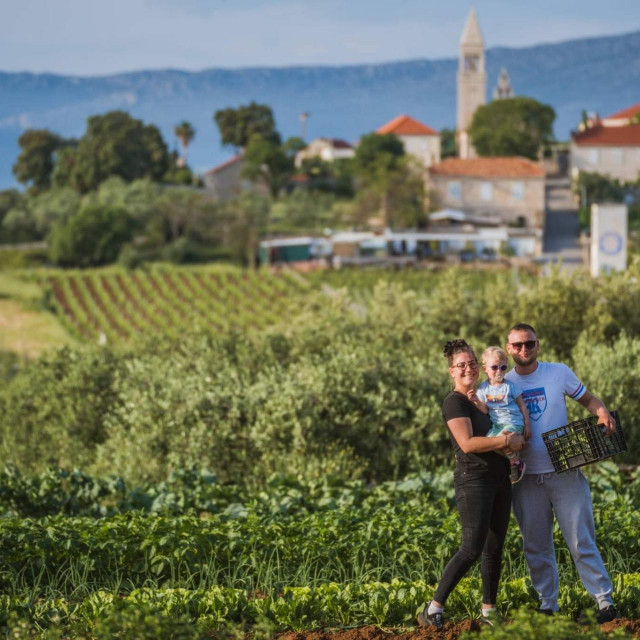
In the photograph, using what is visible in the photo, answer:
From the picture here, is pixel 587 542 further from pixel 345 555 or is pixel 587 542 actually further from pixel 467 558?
pixel 345 555

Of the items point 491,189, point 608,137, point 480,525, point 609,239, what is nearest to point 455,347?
point 480,525

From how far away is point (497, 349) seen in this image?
616cm

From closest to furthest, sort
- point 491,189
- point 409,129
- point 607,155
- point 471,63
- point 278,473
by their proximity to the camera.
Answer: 1. point 278,473
2. point 491,189
3. point 607,155
4. point 409,129
5. point 471,63

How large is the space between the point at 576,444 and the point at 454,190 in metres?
70.5

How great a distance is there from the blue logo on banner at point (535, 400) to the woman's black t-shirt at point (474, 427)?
0.33 m

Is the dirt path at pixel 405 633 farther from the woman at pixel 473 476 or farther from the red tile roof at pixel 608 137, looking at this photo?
the red tile roof at pixel 608 137

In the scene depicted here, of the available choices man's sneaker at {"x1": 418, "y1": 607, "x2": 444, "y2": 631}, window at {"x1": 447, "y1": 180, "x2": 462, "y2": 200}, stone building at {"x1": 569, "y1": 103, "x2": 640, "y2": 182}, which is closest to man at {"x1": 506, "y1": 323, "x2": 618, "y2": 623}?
man's sneaker at {"x1": 418, "y1": 607, "x2": 444, "y2": 631}

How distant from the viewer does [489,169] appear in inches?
2972

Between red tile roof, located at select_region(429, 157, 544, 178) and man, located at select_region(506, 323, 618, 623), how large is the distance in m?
69.7

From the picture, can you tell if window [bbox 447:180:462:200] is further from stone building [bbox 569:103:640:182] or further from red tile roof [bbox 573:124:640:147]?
red tile roof [bbox 573:124:640:147]

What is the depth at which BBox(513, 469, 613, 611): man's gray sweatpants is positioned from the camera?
622 cm

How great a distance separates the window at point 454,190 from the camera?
7525cm

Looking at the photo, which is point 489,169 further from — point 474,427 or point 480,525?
point 480,525

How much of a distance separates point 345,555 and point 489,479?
89.5 inches
